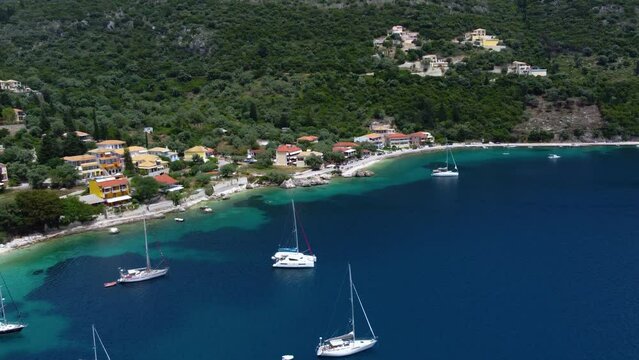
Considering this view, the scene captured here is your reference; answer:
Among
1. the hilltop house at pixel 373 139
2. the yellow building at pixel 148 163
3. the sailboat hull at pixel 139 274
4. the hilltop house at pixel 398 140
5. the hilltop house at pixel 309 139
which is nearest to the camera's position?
the sailboat hull at pixel 139 274

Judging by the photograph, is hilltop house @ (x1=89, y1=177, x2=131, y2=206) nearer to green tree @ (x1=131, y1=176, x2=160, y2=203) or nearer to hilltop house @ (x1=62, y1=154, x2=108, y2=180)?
green tree @ (x1=131, y1=176, x2=160, y2=203)

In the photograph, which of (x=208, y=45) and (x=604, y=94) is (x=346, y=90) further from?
(x=604, y=94)

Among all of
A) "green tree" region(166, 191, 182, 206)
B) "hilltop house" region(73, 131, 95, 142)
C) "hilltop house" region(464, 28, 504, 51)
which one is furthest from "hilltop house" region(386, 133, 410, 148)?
"hilltop house" region(73, 131, 95, 142)

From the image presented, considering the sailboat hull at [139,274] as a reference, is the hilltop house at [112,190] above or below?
above

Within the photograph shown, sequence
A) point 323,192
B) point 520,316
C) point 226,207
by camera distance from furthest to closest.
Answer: point 323,192 < point 226,207 < point 520,316

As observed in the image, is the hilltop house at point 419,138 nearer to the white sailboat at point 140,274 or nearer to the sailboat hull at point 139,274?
the white sailboat at point 140,274

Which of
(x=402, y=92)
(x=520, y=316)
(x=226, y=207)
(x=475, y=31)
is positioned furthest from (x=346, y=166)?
(x=475, y=31)

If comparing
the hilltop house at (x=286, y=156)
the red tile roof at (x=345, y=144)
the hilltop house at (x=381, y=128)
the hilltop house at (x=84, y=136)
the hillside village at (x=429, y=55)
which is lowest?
the hilltop house at (x=286, y=156)

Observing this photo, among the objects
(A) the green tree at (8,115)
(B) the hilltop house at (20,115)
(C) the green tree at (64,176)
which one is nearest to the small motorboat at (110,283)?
(C) the green tree at (64,176)
